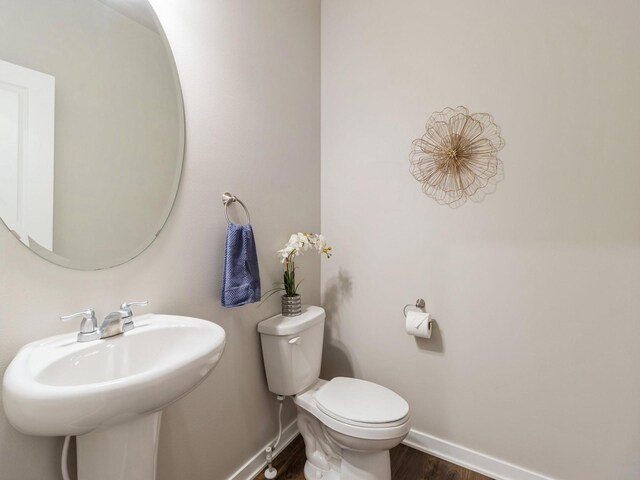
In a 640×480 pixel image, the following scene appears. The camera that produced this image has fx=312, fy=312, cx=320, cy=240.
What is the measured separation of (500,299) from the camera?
4.93 ft

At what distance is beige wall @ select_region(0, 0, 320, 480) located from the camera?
84cm

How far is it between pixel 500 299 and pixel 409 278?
0.44m

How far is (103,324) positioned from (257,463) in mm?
1108

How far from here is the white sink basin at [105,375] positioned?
0.60 m

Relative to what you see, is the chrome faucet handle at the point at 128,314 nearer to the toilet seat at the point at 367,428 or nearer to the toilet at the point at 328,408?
the toilet at the point at 328,408

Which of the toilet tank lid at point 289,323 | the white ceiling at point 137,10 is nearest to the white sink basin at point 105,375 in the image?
the toilet tank lid at point 289,323

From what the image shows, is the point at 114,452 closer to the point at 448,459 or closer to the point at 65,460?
the point at 65,460

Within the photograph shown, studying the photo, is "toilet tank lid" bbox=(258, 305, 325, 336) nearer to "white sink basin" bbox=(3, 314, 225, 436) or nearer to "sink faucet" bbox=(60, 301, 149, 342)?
"white sink basin" bbox=(3, 314, 225, 436)

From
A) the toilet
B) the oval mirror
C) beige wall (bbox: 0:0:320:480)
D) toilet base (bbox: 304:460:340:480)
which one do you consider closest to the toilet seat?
the toilet

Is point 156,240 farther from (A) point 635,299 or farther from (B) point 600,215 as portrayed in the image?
(A) point 635,299

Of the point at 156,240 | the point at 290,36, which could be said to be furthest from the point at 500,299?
the point at 290,36

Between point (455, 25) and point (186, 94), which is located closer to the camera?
point (186, 94)

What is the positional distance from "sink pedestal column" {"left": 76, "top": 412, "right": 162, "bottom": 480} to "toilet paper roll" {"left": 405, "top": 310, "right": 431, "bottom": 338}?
1.21 meters

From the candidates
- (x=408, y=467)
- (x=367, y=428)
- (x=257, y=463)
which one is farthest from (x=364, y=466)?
(x=257, y=463)
